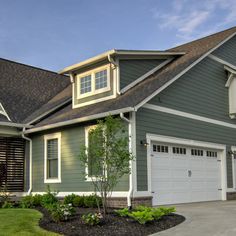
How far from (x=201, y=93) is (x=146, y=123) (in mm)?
4133

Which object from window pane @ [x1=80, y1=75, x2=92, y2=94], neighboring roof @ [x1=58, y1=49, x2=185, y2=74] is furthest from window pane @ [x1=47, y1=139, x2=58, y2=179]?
neighboring roof @ [x1=58, y1=49, x2=185, y2=74]

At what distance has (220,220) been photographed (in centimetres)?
1077

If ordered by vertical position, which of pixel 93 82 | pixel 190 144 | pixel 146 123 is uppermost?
pixel 93 82

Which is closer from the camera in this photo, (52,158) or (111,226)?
(111,226)

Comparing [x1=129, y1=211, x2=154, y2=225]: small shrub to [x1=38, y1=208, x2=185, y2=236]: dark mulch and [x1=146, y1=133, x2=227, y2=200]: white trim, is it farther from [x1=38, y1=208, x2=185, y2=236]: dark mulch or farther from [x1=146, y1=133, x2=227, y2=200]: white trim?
[x1=146, y1=133, x2=227, y2=200]: white trim

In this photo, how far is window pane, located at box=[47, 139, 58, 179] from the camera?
1680cm

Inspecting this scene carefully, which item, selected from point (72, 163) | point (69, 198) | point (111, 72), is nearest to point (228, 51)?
point (111, 72)

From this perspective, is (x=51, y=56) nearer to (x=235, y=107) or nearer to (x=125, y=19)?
(x=125, y=19)

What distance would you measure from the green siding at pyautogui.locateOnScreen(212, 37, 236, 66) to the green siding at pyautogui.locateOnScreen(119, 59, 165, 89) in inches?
137

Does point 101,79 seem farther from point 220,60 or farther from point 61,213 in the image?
point 61,213

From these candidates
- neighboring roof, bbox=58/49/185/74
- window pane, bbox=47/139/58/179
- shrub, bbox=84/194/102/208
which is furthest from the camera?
window pane, bbox=47/139/58/179

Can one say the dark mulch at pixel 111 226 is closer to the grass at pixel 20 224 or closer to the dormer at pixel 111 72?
the grass at pixel 20 224

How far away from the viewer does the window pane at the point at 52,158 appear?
16797 millimetres

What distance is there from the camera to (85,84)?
17.1 m
